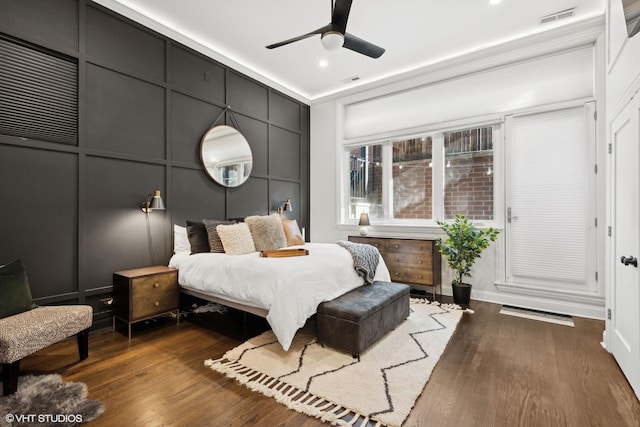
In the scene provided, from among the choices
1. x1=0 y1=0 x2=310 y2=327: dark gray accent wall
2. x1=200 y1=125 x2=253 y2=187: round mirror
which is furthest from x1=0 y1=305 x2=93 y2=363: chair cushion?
x1=200 y1=125 x2=253 y2=187: round mirror

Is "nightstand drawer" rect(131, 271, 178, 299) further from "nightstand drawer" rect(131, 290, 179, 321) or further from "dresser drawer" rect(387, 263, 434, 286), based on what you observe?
"dresser drawer" rect(387, 263, 434, 286)

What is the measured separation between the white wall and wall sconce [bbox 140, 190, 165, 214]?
113 inches

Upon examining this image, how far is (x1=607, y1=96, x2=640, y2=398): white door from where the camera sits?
1.90 meters

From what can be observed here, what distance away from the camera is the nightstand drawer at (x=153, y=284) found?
2.78m

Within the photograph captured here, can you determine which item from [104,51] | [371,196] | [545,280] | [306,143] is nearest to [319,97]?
[306,143]

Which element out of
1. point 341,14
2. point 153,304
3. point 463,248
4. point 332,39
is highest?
point 341,14

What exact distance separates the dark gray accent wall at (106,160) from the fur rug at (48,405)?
37.4 inches

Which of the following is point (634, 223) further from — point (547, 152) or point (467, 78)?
point (467, 78)

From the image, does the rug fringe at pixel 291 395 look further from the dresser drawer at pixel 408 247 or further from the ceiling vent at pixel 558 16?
the ceiling vent at pixel 558 16

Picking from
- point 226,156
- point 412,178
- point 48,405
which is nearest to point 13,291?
point 48,405

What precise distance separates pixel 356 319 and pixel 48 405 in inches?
75.9

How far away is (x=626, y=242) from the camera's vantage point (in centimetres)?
209

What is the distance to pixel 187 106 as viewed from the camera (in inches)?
145

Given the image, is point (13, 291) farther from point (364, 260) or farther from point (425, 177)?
point (425, 177)
